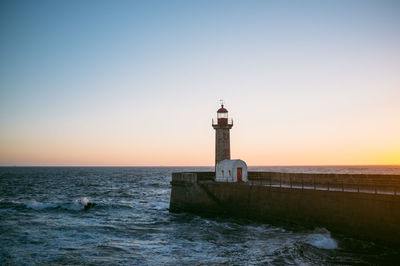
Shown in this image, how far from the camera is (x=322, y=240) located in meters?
14.9

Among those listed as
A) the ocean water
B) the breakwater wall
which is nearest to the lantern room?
the breakwater wall

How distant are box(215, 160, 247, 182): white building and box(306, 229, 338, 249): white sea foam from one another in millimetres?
9630

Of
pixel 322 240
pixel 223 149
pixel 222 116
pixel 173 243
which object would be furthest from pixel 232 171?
pixel 322 240

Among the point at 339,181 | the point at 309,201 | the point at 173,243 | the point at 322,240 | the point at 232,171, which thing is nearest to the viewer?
the point at 322,240

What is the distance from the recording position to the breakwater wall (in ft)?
46.7

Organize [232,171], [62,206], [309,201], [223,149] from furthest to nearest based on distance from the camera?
[62,206] → [223,149] → [232,171] → [309,201]

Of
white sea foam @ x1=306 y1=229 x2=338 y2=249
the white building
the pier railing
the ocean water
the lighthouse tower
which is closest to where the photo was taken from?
the ocean water

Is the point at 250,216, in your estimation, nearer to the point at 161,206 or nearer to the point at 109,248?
the point at 109,248

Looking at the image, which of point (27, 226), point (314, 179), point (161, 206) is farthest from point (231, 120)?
point (27, 226)

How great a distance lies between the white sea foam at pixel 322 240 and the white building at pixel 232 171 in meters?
9.63

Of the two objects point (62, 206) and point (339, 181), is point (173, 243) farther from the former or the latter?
point (62, 206)

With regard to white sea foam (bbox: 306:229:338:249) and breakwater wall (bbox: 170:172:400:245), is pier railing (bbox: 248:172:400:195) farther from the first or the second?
white sea foam (bbox: 306:229:338:249)

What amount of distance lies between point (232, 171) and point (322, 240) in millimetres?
10960

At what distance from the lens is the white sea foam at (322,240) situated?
14.5 meters
